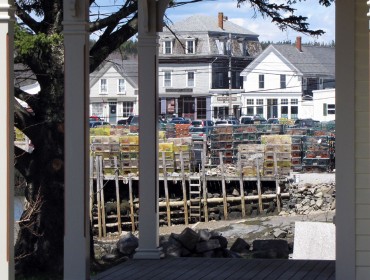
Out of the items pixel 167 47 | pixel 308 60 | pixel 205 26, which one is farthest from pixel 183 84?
pixel 308 60

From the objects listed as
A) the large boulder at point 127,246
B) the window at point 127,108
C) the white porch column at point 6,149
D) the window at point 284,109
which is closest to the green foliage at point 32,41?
the large boulder at point 127,246

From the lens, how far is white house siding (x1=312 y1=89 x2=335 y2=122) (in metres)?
65.8

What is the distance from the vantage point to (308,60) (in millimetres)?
76062

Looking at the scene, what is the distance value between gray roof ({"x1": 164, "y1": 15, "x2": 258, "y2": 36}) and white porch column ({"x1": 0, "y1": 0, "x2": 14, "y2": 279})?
69.7 m

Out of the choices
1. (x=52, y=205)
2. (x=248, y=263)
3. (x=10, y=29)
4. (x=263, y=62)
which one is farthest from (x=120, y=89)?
(x=10, y=29)

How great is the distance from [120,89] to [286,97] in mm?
13605

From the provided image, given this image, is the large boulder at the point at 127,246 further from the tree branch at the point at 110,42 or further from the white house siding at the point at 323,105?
the white house siding at the point at 323,105

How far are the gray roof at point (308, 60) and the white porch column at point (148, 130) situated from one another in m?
62.9

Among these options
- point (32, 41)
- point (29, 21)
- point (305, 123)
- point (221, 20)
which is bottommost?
point (305, 123)

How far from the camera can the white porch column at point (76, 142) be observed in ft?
30.5

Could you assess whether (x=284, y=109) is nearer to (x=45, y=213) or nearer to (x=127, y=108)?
(x=127, y=108)

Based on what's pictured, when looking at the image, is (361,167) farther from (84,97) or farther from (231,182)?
(231,182)

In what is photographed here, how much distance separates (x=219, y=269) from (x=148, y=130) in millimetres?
2123

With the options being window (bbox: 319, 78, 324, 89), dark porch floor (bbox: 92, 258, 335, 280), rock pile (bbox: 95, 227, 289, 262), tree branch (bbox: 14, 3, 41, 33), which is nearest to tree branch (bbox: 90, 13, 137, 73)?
tree branch (bbox: 14, 3, 41, 33)
